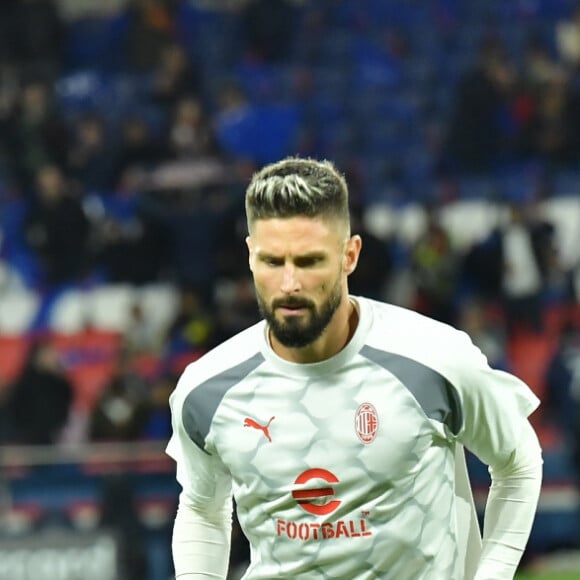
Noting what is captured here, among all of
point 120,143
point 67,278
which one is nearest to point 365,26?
point 120,143

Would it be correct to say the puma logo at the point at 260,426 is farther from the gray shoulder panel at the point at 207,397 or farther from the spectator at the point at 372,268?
the spectator at the point at 372,268

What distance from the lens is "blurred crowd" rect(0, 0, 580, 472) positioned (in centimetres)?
949

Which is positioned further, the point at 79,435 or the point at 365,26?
the point at 365,26

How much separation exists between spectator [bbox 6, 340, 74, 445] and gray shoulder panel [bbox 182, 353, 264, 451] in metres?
6.10

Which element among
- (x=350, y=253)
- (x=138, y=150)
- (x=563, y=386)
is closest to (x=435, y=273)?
(x=563, y=386)

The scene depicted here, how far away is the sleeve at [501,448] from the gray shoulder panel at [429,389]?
0.02 meters

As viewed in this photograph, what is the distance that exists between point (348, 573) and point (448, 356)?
52 centimetres

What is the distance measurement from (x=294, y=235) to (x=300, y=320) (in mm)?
180

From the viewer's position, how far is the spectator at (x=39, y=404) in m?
9.23

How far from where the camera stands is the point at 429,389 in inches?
122

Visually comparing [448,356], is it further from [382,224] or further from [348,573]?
[382,224]

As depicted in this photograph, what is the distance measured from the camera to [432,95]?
39.0 ft

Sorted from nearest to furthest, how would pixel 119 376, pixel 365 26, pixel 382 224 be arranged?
1. pixel 119 376
2. pixel 382 224
3. pixel 365 26

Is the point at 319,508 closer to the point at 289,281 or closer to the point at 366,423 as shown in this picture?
the point at 366,423
